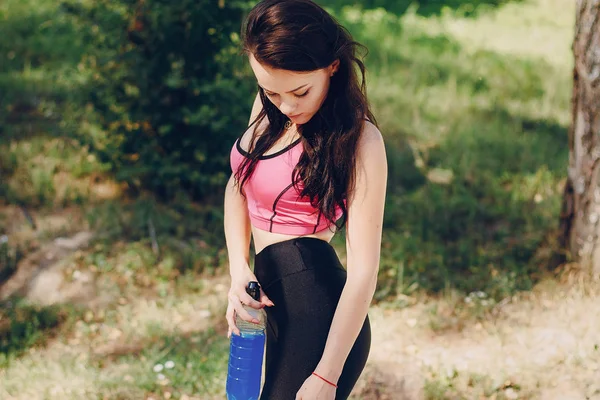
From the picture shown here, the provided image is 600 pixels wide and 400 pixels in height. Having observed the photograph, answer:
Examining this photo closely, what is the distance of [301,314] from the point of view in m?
2.45

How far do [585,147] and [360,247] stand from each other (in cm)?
270

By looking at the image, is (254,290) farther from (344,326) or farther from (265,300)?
(344,326)

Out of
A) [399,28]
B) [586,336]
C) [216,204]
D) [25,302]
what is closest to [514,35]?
[399,28]

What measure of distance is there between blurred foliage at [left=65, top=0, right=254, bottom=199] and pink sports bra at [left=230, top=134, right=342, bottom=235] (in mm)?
2968

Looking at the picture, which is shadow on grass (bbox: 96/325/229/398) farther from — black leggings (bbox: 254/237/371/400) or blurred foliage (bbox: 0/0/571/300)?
black leggings (bbox: 254/237/371/400)

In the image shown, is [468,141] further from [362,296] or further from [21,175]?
[362,296]

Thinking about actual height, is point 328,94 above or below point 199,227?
above

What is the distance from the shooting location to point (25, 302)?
4832 mm

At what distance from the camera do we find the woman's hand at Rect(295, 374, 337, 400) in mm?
2270

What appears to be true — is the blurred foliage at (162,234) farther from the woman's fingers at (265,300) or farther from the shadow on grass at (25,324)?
the woman's fingers at (265,300)

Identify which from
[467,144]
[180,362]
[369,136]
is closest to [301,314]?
[369,136]

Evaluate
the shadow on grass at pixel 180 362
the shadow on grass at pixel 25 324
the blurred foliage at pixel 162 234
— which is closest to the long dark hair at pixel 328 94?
the shadow on grass at pixel 180 362

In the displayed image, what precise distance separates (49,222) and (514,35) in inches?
267

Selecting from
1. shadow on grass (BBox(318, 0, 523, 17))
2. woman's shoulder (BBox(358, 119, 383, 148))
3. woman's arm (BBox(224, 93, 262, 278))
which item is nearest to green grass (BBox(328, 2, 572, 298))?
shadow on grass (BBox(318, 0, 523, 17))
